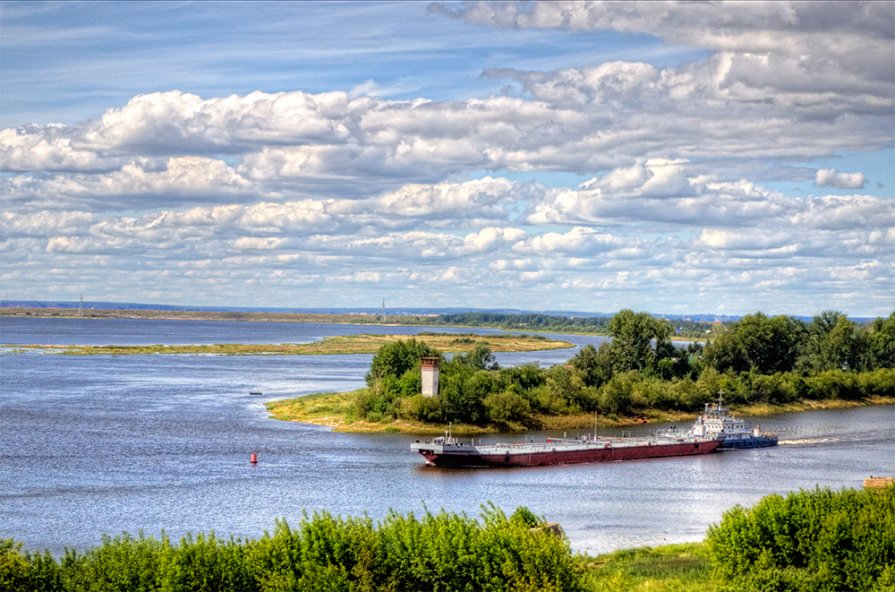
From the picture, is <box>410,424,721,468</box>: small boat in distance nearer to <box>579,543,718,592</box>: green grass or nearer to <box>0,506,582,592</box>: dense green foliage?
<box>579,543,718,592</box>: green grass

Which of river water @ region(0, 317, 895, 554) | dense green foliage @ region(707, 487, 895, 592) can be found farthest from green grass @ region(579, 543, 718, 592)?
river water @ region(0, 317, 895, 554)

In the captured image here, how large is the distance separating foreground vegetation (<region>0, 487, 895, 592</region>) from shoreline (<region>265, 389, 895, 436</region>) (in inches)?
2516

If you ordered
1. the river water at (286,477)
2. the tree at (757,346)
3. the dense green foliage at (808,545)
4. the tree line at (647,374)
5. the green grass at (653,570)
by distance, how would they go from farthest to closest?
the tree at (757,346)
the tree line at (647,374)
the river water at (286,477)
the dense green foliage at (808,545)
the green grass at (653,570)

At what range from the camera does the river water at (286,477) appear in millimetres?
69500

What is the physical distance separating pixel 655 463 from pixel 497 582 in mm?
64505

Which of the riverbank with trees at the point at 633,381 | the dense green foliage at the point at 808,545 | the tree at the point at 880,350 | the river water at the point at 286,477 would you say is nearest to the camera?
the dense green foliage at the point at 808,545

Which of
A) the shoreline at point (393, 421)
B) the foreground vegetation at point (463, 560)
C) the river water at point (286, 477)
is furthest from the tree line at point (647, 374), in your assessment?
the foreground vegetation at point (463, 560)

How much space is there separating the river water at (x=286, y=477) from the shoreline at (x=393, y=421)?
3.00 metres

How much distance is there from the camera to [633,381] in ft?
480

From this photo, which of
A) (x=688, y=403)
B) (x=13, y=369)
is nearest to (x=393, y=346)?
(x=688, y=403)

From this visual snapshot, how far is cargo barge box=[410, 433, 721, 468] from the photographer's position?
98000mm

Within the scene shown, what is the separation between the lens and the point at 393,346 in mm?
135125

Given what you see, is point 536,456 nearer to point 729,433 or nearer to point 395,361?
point 729,433

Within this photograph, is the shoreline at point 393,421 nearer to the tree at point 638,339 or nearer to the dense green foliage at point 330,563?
the tree at point 638,339
